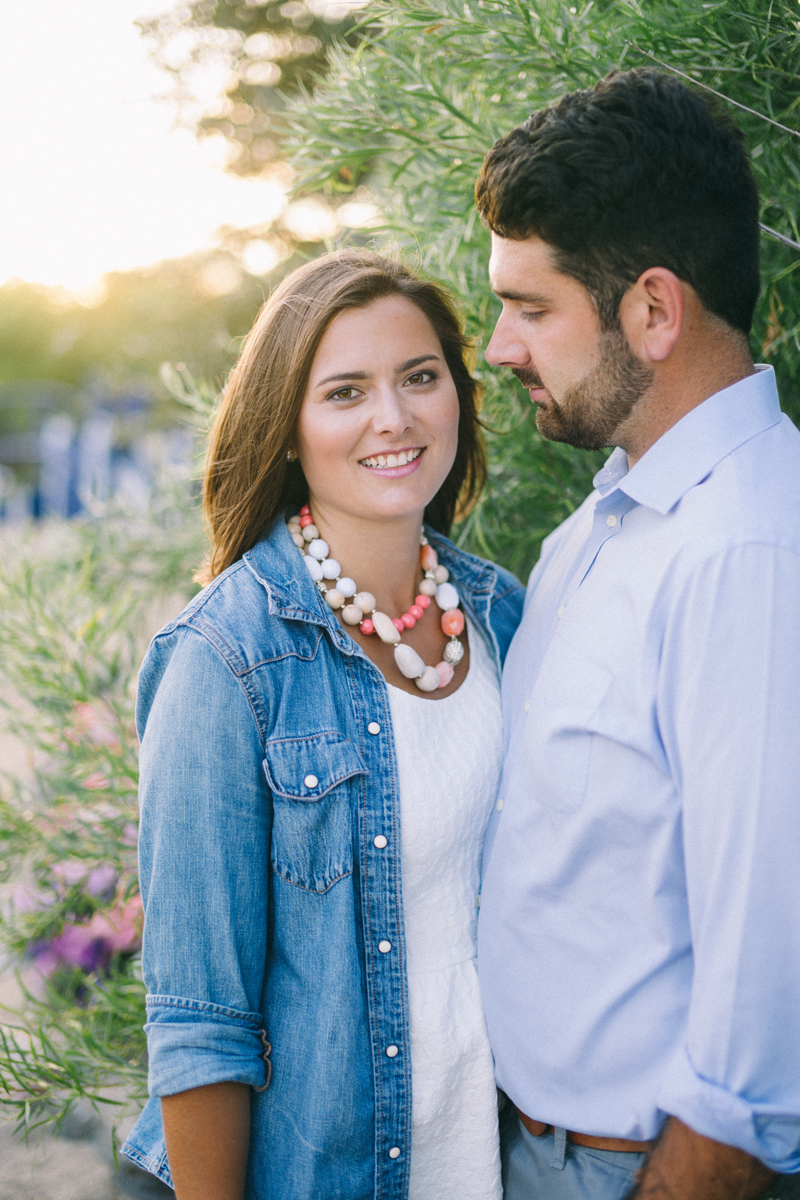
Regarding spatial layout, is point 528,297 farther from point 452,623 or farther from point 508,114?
point 508,114

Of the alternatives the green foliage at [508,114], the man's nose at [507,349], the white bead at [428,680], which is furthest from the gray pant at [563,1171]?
the green foliage at [508,114]

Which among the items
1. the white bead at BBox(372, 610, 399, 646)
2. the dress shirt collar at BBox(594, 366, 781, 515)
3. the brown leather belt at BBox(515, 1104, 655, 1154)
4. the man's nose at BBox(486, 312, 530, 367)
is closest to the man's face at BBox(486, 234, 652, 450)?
the man's nose at BBox(486, 312, 530, 367)

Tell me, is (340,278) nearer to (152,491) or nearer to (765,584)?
(765,584)

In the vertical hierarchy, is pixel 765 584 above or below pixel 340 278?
below

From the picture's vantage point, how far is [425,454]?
172 cm

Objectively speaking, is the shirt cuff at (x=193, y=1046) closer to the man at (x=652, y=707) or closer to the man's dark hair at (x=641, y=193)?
the man at (x=652, y=707)

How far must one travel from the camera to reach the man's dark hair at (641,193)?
1.29m

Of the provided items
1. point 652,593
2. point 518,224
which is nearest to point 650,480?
point 652,593

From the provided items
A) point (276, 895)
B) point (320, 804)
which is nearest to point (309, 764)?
point (320, 804)

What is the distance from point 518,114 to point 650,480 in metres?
1.13

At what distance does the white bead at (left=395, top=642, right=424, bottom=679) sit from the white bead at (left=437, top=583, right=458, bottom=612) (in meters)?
0.22

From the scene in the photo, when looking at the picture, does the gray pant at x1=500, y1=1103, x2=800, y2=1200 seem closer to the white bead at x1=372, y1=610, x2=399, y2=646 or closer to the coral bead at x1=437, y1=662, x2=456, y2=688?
the coral bead at x1=437, y1=662, x2=456, y2=688

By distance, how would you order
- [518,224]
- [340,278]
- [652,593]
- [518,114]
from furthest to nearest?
[518,114]
[340,278]
[518,224]
[652,593]

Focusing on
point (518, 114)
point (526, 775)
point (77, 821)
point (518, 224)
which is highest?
point (518, 114)
